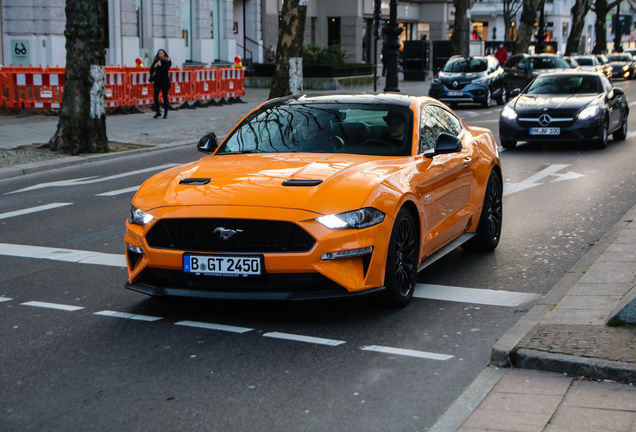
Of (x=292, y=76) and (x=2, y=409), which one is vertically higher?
(x=292, y=76)

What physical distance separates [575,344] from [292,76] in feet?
73.1

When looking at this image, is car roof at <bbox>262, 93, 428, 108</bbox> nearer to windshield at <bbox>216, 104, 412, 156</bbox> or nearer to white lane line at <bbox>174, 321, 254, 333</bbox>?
windshield at <bbox>216, 104, 412, 156</bbox>

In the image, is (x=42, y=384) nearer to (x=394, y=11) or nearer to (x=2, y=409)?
(x=2, y=409)

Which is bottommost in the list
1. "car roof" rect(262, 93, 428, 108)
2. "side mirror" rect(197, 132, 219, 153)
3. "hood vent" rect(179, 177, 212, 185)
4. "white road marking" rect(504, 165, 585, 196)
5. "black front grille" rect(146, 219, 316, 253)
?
"white road marking" rect(504, 165, 585, 196)

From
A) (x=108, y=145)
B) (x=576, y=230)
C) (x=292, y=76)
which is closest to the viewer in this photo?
(x=576, y=230)

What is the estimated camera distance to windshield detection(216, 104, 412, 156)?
732cm

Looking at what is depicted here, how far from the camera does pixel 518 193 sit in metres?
12.7

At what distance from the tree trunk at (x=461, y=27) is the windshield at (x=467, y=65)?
13.7m

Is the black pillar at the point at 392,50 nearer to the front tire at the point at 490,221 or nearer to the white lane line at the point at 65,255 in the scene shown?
the front tire at the point at 490,221

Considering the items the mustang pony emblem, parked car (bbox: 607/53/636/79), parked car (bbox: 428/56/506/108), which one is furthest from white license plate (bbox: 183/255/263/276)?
parked car (bbox: 607/53/636/79)

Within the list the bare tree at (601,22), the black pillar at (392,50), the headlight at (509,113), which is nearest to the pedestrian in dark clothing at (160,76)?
the headlight at (509,113)

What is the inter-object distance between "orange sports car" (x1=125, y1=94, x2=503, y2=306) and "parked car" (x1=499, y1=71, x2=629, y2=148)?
34.1ft

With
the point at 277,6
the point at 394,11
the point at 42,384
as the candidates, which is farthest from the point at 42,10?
the point at 42,384

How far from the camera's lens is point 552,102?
18.0 metres
